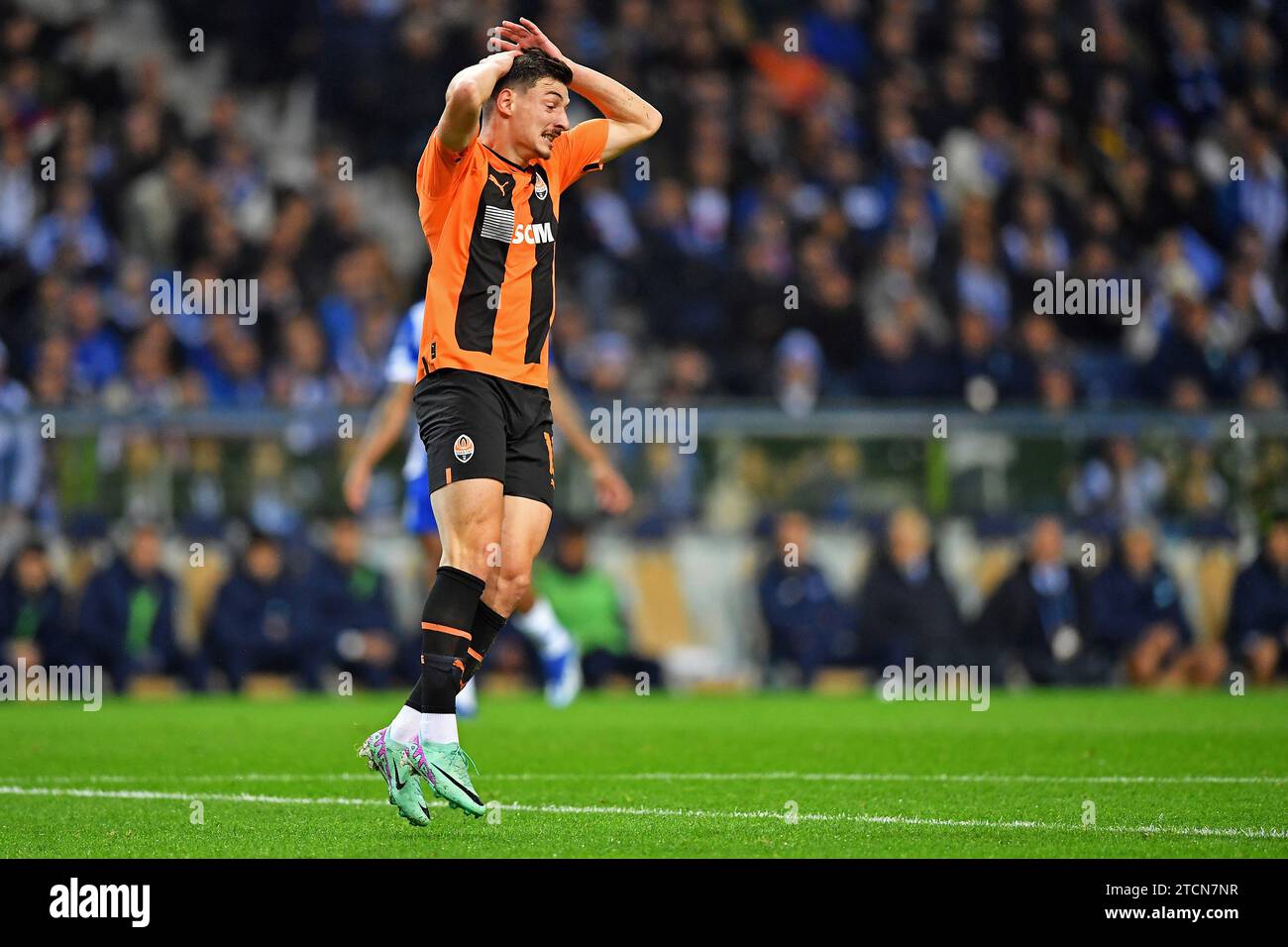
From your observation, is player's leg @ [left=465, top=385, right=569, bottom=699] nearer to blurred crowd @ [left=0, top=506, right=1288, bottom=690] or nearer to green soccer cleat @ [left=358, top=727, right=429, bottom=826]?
green soccer cleat @ [left=358, top=727, right=429, bottom=826]

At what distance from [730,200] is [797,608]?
4.99 m

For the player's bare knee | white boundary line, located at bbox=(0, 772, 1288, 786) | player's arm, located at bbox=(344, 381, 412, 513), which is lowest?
white boundary line, located at bbox=(0, 772, 1288, 786)

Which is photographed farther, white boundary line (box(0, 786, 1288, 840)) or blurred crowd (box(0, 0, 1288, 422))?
blurred crowd (box(0, 0, 1288, 422))

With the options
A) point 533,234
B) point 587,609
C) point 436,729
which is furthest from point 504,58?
point 587,609

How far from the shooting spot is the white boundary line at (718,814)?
6258mm

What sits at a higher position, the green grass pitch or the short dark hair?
the short dark hair

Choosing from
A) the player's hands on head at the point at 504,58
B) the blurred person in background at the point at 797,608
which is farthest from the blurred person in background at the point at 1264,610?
the player's hands on head at the point at 504,58

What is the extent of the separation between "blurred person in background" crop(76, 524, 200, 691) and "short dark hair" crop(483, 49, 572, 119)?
8.82 m

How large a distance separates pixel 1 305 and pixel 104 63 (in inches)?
142

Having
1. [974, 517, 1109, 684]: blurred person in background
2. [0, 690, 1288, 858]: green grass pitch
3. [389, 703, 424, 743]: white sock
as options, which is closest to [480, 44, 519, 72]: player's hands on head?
[389, 703, 424, 743]: white sock

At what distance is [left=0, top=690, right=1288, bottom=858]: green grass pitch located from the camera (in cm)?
600

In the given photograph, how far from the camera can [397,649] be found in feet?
50.1
